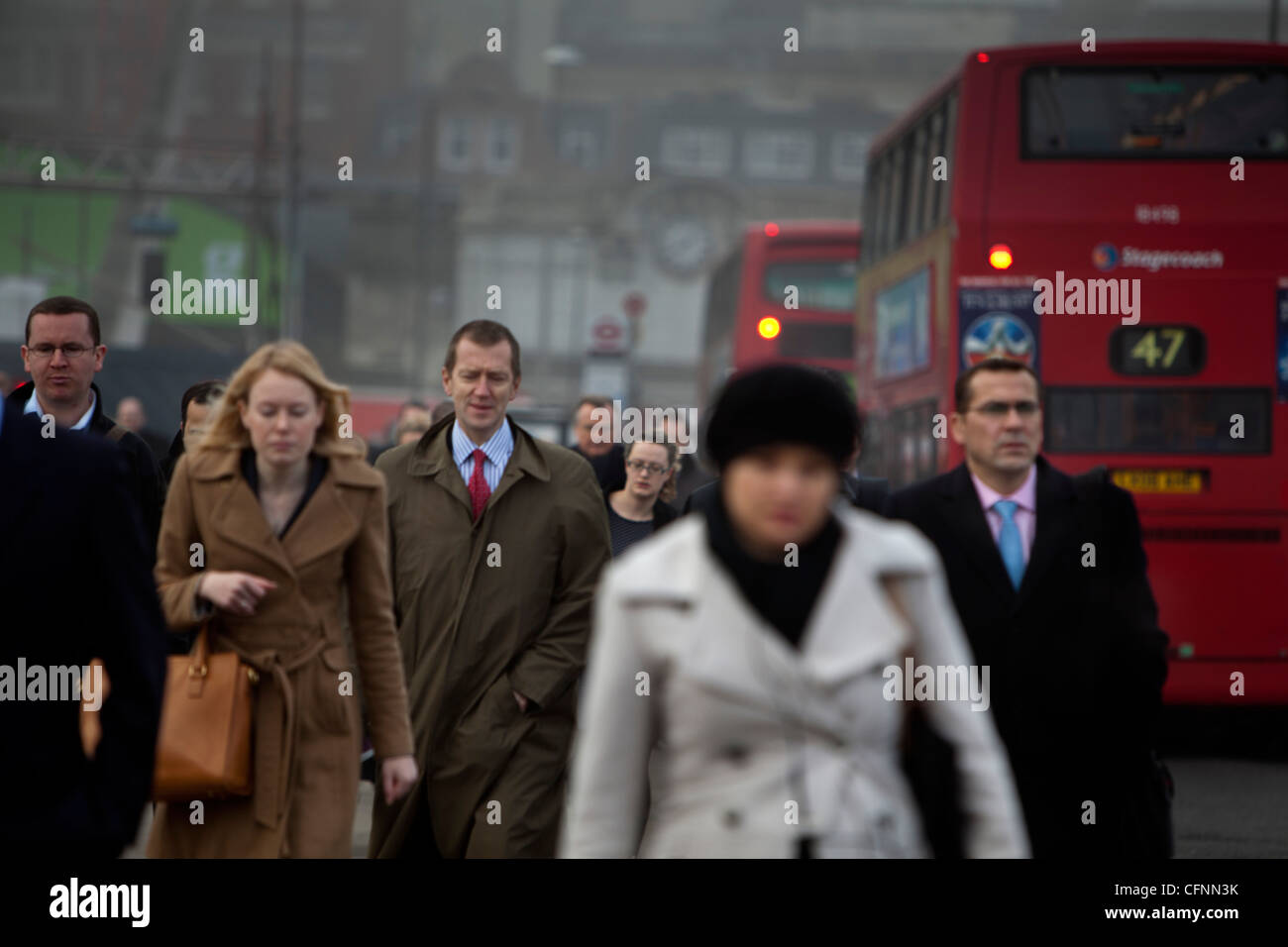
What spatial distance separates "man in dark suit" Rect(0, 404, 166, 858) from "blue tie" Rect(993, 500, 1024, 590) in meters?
2.48

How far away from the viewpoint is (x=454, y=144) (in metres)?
78.7

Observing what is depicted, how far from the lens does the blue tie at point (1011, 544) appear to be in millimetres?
4922

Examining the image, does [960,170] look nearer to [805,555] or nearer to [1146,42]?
[1146,42]

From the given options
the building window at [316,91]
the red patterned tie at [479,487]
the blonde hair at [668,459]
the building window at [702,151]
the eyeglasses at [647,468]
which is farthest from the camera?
the building window at [316,91]

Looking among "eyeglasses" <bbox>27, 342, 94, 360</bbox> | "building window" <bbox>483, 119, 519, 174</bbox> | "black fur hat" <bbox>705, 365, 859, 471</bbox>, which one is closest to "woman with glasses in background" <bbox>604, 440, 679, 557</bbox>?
"eyeglasses" <bbox>27, 342, 94, 360</bbox>

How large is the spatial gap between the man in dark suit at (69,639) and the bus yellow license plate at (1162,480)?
8.60 meters

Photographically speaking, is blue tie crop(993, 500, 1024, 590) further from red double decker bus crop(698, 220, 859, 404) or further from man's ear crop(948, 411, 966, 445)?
red double decker bus crop(698, 220, 859, 404)

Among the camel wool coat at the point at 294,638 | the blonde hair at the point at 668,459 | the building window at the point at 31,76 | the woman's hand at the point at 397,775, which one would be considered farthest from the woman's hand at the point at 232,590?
the building window at the point at 31,76

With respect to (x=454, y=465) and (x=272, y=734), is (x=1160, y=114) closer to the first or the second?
(x=454, y=465)

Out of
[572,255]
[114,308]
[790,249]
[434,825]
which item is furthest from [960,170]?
[572,255]

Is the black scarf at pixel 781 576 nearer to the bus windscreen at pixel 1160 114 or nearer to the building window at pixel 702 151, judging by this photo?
the bus windscreen at pixel 1160 114

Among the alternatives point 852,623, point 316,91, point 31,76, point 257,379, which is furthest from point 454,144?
point 852,623

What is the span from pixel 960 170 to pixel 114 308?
151 feet
